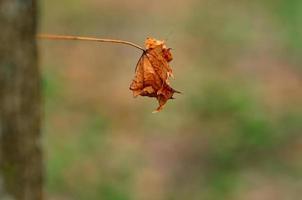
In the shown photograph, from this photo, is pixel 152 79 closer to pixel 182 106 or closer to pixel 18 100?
pixel 18 100

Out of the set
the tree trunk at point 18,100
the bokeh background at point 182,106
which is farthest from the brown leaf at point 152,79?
the bokeh background at point 182,106

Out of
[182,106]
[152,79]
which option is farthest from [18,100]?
[182,106]

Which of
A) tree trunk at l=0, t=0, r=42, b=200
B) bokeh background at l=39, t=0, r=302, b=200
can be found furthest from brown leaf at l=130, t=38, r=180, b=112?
bokeh background at l=39, t=0, r=302, b=200

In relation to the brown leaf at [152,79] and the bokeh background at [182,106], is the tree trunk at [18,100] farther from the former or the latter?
the bokeh background at [182,106]

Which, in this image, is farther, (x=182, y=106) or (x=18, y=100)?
(x=182, y=106)

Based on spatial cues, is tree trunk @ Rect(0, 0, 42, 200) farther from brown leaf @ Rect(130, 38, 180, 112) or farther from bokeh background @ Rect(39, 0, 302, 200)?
bokeh background @ Rect(39, 0, 302, 200)

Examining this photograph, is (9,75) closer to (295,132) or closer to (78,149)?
(78,149)
